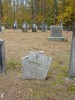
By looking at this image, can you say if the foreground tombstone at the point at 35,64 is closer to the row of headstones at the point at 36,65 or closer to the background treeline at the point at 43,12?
the row of headstones at the point at 36,65

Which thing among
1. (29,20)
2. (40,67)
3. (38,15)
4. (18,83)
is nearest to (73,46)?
(40,67)

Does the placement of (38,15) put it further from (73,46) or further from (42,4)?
(73,46)

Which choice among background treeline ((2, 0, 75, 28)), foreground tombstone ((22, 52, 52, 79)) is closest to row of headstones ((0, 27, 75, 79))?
foreground tombstone ((22, 52, 52, 79))

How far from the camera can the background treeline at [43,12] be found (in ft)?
121

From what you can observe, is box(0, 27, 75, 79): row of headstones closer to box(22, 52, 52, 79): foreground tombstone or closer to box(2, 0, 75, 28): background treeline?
box(22, 52, 52, 79): foreground tombstone

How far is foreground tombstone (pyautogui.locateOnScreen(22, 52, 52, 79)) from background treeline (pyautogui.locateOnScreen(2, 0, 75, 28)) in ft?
94.1

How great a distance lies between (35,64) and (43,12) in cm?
3501

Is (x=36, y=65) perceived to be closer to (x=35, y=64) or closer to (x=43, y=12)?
(x=35, y=64)

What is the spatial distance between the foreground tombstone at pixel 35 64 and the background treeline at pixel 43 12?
2867 cm

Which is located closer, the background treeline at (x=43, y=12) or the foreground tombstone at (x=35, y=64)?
the foreground tombstone at (x=35, y=64)

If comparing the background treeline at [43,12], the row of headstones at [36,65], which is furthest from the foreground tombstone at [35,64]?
the background treeline at [43,12]

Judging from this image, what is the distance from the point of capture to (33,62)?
6512mm

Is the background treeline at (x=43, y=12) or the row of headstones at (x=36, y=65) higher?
the row of headstones at (x=36, y=65)

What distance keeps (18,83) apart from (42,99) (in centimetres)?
105
